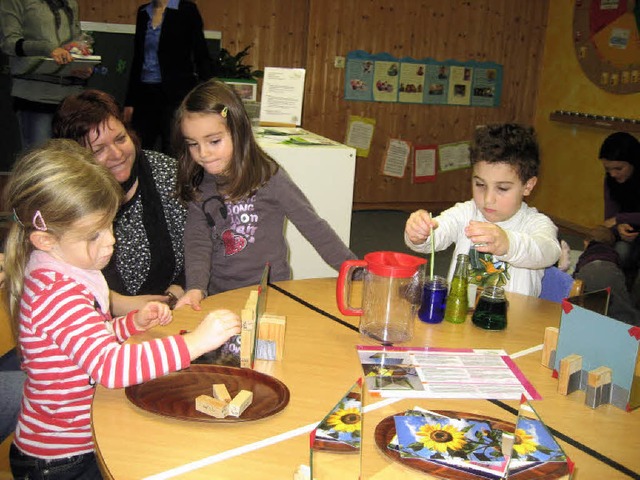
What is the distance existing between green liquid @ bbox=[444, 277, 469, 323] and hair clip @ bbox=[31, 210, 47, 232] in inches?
36.2

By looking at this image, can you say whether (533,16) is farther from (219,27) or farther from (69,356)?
(69,356)

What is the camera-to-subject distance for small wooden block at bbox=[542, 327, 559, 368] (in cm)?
140

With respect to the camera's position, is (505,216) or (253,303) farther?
(505,216)

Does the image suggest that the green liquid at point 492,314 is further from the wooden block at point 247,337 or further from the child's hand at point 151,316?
the child's hand at point 151,316

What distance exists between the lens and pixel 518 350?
150 cm

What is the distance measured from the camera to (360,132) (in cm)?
623

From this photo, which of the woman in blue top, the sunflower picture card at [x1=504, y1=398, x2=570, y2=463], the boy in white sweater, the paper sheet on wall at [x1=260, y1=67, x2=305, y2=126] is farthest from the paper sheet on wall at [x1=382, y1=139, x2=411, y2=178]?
the sunflower picture card at [x1=504, y1=398, x2=570, y2=463]

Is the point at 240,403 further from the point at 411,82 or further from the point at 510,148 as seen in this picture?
the point at 411,82

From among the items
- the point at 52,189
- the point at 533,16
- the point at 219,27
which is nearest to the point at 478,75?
the point at 533,16

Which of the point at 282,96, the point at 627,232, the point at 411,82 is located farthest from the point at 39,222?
the point at 411,82

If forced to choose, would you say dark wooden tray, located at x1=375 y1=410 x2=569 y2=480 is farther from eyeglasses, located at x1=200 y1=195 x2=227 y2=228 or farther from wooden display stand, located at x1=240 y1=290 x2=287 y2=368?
eyeglasses, located at x1=200 y1=195 x2=227 y2=228

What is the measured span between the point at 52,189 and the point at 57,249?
12cm

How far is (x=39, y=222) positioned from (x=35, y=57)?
244cm


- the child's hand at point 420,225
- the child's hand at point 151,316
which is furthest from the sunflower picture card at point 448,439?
the child's hand at point 420,225
